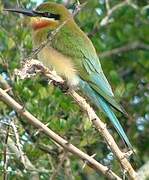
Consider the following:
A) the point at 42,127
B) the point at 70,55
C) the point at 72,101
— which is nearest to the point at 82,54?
the point at 70,55

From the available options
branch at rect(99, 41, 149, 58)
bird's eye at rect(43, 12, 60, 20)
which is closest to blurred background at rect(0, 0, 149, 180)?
branch at rect(99, 41, 149, 58)

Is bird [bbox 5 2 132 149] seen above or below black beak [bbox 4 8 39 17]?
below

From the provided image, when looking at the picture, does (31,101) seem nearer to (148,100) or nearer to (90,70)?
(90,70)

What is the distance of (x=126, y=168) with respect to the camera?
1906 mm

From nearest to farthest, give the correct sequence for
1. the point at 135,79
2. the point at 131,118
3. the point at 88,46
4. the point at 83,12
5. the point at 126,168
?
the point at 126,168 < the point at 88,46 < the point at 131,118 < the point at 83,12 < the point at 135,79

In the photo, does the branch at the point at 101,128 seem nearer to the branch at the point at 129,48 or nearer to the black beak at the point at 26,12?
the black beak at the point at 26,12

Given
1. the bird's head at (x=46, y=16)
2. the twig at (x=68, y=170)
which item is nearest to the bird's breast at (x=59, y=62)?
the bird's head at (x=46, y=16)

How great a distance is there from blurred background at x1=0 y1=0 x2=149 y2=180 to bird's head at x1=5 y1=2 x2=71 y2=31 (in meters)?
0.06

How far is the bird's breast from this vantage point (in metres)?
2.65

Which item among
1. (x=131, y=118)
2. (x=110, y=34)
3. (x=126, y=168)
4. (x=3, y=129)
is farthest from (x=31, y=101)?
(x=110, y=34)

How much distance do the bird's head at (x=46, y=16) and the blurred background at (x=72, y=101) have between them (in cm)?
6

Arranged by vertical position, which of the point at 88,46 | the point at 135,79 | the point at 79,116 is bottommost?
the point at 135,79

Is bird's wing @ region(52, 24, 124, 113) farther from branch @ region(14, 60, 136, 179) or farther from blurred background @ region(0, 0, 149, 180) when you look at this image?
branch @ region(14, 60, 136, 179)

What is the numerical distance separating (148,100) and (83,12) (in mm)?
519
